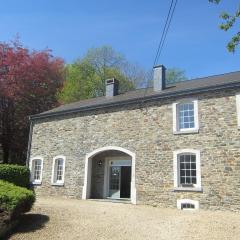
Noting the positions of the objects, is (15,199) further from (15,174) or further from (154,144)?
(15,174)

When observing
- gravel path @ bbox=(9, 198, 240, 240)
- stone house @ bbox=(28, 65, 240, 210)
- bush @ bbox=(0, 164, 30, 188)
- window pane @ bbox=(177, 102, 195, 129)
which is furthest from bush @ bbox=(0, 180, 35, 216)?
bush @ bbox=(0, 164, 30, 188)

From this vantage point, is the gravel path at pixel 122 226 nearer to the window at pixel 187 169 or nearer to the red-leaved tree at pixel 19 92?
the window at pixel 187 169

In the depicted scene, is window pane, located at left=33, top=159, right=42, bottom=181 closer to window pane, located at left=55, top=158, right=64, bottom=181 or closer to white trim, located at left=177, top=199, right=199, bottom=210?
window pane, located at left=55, top=158, right=64, bottom=181

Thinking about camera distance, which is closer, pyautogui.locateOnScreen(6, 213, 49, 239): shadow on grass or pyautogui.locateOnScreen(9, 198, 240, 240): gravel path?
pyautogui.locateOnScreen(9, 198, 240, 240): gravel path

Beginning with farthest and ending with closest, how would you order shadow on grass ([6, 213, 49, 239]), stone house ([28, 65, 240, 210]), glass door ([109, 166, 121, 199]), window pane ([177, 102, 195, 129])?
glass door ([109, 166, 121, 199]) < window pane ([177, 102, 195, 129]) < stone house ([28, 65, 240, 210]) < shadow on grass ([6, 213, 49, 239])

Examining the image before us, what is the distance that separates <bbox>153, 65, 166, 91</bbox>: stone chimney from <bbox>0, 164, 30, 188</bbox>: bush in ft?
33.0

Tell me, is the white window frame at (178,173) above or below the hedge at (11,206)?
above

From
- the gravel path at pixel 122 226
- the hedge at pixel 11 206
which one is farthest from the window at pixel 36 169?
the hedge at pixel 11 206

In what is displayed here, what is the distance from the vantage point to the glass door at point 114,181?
20.0m

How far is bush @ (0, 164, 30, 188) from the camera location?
20.4 metres

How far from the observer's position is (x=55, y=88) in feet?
115

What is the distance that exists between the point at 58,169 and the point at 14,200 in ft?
37.7

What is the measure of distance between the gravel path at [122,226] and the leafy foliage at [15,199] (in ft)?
2.00

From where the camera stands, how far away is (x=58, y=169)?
21.8 metres
